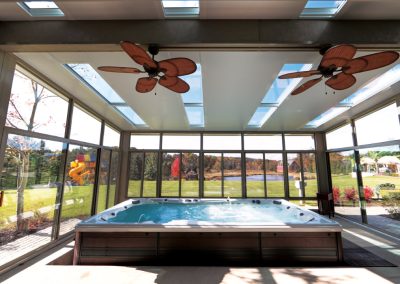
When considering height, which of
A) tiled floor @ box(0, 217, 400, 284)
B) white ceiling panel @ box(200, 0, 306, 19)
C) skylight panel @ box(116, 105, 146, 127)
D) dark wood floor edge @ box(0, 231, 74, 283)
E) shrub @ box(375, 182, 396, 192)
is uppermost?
white ceiling panel @ box(200, 0, 306, 19)

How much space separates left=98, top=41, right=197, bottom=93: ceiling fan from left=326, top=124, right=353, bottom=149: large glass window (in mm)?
5422

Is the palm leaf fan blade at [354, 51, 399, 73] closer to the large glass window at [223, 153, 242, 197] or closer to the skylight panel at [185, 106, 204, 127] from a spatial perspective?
the skylight panel at [185, 106, 204, 127]

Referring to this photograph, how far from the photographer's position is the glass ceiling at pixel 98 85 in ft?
10.9

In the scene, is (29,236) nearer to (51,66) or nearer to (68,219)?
(68,219)

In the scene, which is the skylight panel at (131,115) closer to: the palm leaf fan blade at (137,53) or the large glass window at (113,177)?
the large glass window at (113,177)

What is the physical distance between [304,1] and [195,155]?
599cm

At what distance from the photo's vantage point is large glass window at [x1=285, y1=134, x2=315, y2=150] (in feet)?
24.5

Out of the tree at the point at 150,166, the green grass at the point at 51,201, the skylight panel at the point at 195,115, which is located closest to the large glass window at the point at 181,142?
the tree at the point at 150,166

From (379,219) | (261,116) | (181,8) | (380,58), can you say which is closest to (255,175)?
(261,116)

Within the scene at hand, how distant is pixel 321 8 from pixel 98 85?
362 centimetres

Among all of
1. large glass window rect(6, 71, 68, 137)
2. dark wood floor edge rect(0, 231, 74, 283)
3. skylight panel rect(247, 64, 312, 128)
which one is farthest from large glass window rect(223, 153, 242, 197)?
large glass window rect(6, 71, 68, 137)

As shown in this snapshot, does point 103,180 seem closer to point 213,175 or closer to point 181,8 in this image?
point 213,175

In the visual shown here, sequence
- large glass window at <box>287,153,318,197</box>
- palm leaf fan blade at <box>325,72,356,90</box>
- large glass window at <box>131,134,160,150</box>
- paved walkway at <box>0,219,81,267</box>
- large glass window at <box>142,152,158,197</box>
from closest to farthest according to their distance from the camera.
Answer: palm leaf fan blade at <box>325,72,356,90</box> < paved walkway at <box>0,219,81,267</box> < large glass window at <box>287,153,318,197</box> < large glass window at <box>142,152,158,197</box> < large glass window at <box>131,134,160,150</box>

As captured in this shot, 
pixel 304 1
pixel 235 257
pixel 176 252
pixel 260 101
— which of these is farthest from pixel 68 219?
pixel 304 1
